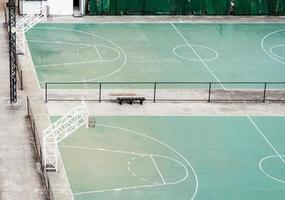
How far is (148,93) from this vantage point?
5222 cm

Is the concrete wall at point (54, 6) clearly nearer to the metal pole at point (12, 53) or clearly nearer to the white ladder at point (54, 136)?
the metal pole at point (12, 53)

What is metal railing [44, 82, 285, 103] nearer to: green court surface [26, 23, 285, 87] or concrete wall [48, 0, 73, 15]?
green court surface [26, 23, 285, 87]

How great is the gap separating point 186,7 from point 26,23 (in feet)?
50.1

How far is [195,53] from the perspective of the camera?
60.6 meters

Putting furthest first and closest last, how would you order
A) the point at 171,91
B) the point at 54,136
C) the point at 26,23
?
the point at 26,23 < the point at 171,91 < the point at 54,136

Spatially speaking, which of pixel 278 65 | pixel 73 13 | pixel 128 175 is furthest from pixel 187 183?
pixel 73 13

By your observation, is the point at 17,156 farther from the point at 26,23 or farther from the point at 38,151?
the point at 26,23

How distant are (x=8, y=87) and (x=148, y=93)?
8966 millimetres

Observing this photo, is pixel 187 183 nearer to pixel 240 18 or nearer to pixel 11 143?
pixel 11 143

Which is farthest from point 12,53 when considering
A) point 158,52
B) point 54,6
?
point 54,6

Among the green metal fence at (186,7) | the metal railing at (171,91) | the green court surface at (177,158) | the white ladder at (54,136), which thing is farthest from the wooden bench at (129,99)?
the green metal fence at (186,7)

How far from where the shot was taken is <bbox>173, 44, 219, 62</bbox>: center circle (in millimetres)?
59622

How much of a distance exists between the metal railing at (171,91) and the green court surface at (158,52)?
1.13 metres

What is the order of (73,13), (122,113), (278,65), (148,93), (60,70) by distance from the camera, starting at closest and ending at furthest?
1. (122,113)
2. (148,93)
3. (60,70)
4. (278,65)
5. (73,13)
